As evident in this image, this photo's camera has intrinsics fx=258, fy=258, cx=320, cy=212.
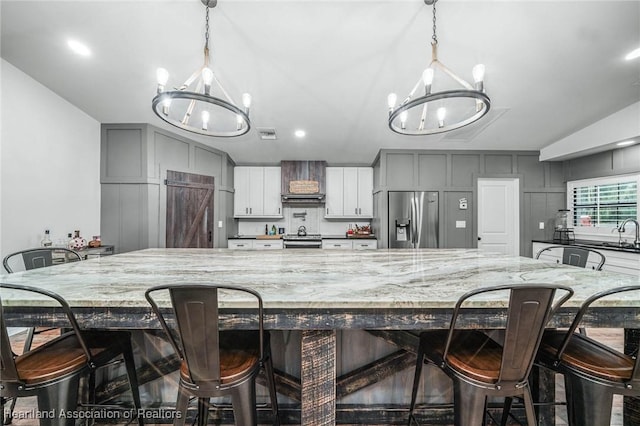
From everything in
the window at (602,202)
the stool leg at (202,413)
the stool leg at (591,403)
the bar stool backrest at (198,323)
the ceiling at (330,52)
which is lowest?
the stool leg at (202,413)

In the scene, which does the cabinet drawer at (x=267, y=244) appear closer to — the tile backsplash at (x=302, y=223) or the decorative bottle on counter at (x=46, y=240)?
the tile backsplash at (x=302, y=223)

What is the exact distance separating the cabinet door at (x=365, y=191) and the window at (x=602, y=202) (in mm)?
3429

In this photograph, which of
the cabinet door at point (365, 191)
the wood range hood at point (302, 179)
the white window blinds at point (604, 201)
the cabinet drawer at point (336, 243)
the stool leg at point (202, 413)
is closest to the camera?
the stool leg at point (202, 413)

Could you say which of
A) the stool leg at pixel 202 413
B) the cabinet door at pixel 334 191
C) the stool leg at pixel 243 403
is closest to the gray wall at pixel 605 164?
the cabinet door at pixel 334 191

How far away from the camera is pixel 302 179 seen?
5.30 m

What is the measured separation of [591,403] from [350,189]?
4600 millimetres

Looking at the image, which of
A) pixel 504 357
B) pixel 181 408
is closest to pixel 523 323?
→ pixel 504 357

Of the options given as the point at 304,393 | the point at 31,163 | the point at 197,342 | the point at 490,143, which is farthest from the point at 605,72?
the point at 31,163

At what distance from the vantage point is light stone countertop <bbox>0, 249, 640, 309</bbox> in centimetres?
100

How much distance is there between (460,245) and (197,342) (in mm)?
4722

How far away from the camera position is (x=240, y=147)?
4539 millimetres

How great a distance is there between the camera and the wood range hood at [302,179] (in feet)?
17.3

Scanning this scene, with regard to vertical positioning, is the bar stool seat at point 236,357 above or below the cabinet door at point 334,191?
below

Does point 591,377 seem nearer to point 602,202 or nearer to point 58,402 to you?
point 58,402
